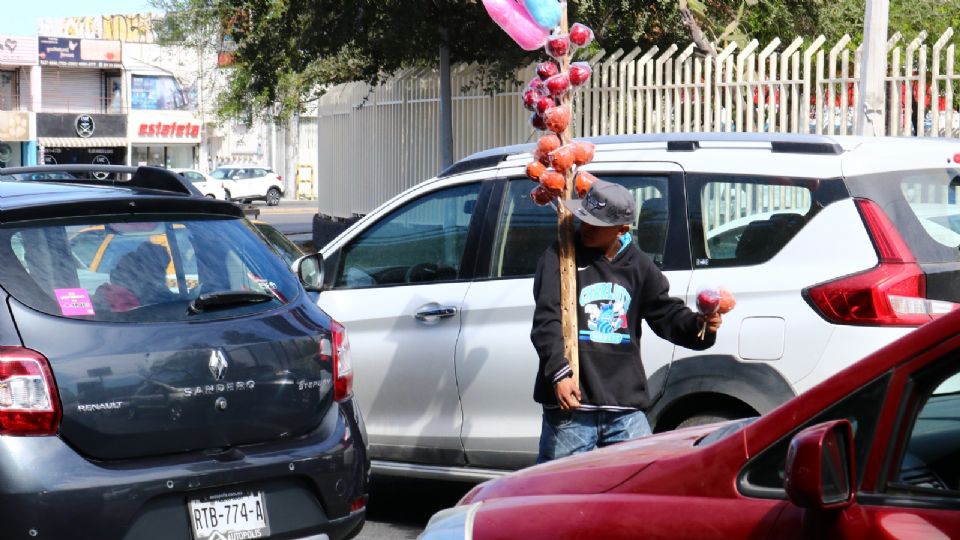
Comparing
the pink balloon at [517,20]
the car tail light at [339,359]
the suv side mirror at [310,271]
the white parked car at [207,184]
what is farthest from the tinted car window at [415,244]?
the white parked car at [207,184]

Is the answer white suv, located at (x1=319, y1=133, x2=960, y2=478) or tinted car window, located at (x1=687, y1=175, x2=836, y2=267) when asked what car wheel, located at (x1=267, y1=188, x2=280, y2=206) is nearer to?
white suv, located at (x1=319, y1=133, x2=960, y2=478)

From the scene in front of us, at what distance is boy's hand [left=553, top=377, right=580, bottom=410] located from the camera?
15.0 ft

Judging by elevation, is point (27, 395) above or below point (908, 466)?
below

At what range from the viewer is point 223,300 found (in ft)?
15.6

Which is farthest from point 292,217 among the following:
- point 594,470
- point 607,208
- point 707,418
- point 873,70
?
point 594,470

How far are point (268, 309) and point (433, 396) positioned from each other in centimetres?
145

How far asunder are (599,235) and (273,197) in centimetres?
4890

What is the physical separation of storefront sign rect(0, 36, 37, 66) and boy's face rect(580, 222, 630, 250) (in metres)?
53.4

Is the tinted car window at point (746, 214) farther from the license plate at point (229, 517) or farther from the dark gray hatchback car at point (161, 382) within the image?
the license plate at point (229, 517)

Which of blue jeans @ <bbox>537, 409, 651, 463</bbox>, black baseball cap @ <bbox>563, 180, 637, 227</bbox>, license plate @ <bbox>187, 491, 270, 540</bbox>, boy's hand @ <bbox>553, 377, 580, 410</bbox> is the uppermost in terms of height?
black baseball cap @ <bbox>563, 180, 637, 227</bbox>

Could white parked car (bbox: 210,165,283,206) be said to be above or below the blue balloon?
below

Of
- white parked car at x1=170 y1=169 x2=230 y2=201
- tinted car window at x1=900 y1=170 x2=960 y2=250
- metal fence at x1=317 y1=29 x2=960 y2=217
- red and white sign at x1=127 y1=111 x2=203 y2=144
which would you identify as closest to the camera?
tinted car window at x1=900 y1=170 x2=960 y2=250

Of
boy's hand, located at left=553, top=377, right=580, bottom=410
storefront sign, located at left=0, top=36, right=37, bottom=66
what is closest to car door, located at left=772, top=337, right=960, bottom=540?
boy's hand, located at left=553, top=377, right=580, bottom=410

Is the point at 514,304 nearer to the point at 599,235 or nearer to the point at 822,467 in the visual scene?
the point at 599,235
